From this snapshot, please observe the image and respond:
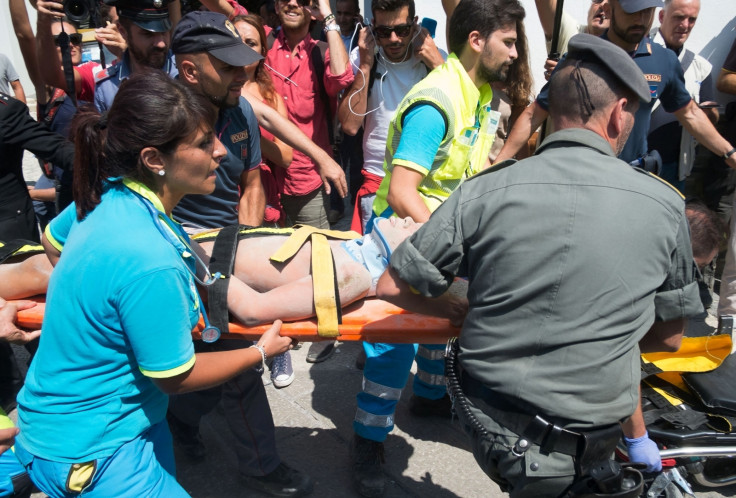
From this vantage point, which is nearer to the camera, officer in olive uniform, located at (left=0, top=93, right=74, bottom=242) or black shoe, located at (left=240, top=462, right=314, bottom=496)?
black shoe, located at (left=240, top=462, right=314, bottom=496)

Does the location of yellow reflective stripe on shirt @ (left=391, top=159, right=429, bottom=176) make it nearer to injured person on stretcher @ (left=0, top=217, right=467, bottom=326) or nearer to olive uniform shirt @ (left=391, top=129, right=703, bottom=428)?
injured person on stretcher @ (left=0, top=217, right=467, bottom=326)

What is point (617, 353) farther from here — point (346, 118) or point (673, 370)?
point (346, 118)

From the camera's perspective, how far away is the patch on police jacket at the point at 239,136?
305 cm

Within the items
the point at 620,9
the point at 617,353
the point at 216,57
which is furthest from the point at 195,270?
the point at 620,9

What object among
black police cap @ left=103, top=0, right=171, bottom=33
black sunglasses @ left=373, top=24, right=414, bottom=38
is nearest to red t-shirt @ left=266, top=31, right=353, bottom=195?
black sunglasses @ left=373, top=24, right=414, bottom=38

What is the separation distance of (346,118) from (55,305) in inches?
108

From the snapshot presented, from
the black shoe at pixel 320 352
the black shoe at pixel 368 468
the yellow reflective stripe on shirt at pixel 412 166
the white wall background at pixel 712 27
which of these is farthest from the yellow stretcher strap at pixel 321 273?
the white wall background at pixel 712 27

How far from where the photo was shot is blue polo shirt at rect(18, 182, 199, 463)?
1.64m

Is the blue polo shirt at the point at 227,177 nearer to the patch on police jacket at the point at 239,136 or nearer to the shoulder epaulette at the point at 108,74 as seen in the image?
the patch on police jacket at the point at 239,136

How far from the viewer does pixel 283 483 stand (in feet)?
9.48

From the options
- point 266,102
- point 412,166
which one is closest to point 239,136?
point 266,102

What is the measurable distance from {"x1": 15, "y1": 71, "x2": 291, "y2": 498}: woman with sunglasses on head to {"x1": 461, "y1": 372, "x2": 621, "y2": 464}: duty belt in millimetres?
831

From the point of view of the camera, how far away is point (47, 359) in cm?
179

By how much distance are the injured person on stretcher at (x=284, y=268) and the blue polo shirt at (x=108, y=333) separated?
46cm
